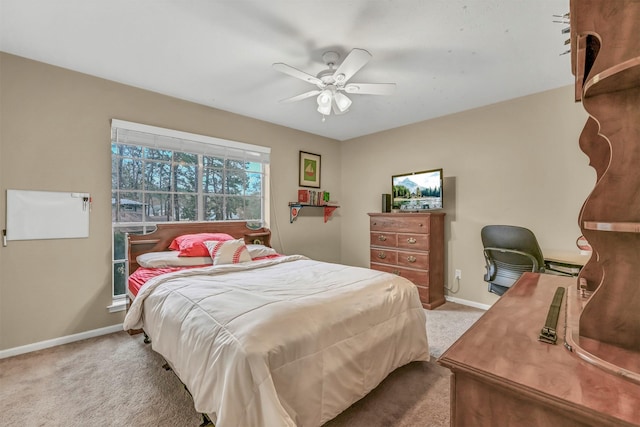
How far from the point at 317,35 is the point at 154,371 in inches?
110

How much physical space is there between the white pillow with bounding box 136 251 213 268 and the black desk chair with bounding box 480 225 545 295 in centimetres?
285

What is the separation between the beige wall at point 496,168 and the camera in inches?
117

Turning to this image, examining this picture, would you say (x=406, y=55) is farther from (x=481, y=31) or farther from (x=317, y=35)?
(x=317, y=35)

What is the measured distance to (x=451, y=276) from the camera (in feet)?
12.5

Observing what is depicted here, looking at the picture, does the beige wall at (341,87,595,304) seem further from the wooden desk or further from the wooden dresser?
the wooden desk

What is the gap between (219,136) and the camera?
144 inches

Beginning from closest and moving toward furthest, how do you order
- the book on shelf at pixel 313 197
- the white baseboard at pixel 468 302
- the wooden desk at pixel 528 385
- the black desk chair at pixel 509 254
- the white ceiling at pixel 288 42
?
the wooden desk at pixel 528 385 < the white ceiling at pixel 288 42 < the black desk chair at pixel 509 254 < the white baseboard at pixel 468 302 < the book on shelf at pixel 313 197

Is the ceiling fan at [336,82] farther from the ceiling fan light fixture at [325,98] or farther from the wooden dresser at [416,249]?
the wooden dresser at [416,249]

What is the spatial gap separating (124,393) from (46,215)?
1.75 meters

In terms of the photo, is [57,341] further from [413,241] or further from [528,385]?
[413,241]

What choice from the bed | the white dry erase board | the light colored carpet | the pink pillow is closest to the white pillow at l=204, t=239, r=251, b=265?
the pink pillow

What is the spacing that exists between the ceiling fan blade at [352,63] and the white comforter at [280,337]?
157 cm

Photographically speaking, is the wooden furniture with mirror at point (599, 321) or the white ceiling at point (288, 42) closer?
the wooden furniture with mirror at point (599, 321)

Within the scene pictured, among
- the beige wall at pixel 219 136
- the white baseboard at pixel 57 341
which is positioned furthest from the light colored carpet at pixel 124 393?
the beige wall at pixel 219 136
